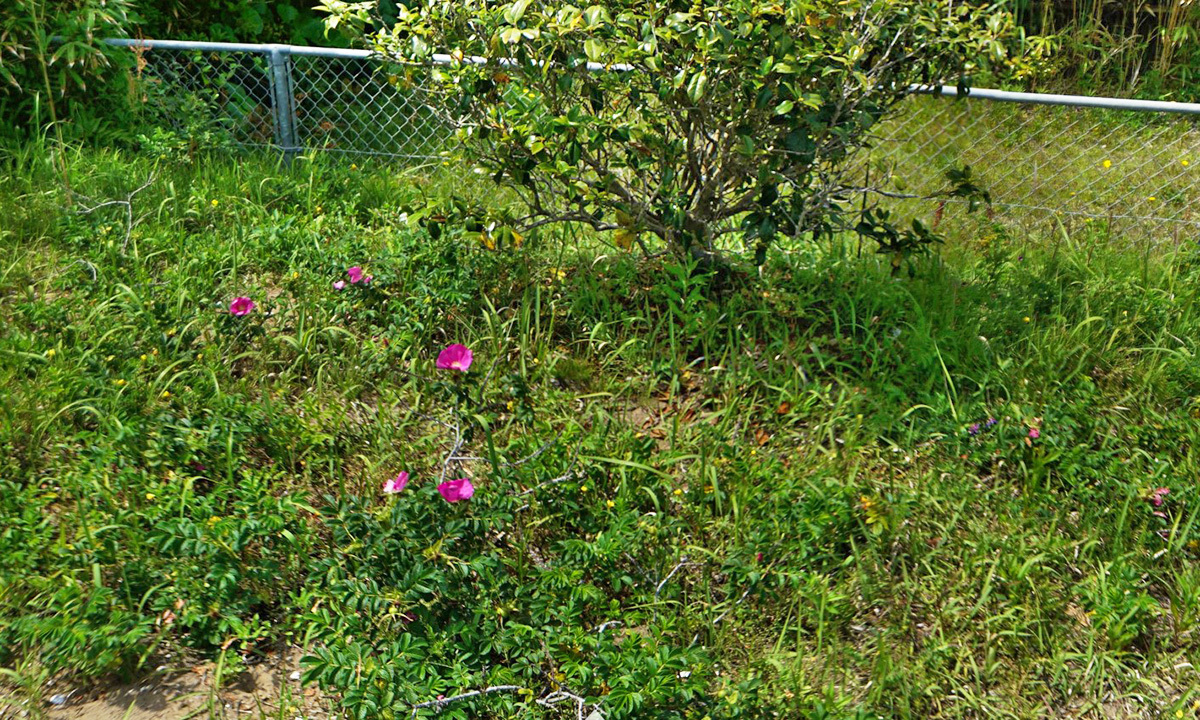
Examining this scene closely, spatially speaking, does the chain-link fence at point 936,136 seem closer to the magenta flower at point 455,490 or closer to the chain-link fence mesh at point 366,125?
the chain-link fence mesh at point 366,125

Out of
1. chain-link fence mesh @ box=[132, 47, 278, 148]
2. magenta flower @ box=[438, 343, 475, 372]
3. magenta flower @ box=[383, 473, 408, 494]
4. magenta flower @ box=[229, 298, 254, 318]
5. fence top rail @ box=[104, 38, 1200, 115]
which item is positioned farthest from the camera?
chain-link fence mesh @ box=[132, 47, 278, 148]

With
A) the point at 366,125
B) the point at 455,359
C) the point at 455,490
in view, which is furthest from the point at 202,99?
the point at 455,490

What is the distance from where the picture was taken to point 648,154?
3570 mm

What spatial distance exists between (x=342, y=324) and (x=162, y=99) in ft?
6.37

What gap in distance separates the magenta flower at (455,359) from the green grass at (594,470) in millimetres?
123

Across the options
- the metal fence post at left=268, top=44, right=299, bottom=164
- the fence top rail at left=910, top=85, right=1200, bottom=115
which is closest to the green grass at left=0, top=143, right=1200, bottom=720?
the fence top rail at left=910, top=85, right=1200, bottom=115

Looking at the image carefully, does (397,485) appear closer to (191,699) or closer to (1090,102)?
(191,699)

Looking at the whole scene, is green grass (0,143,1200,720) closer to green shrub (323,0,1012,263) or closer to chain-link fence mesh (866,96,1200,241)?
green shrub (323,0,1012,263)

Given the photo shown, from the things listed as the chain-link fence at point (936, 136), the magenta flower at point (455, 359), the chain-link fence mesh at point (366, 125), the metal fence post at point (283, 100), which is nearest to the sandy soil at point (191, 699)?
the magenta flower at point (455, 359)

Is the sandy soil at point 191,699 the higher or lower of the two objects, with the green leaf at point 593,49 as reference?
lower

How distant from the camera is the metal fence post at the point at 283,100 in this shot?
15.8ft

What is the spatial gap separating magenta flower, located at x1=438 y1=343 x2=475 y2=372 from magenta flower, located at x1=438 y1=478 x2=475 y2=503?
40cm

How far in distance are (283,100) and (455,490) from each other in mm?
2862

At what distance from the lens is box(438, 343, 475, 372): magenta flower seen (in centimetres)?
292
